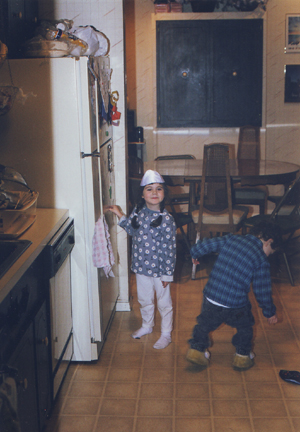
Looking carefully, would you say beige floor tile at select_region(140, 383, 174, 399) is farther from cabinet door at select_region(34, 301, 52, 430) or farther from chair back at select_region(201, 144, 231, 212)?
chair back at select_region(201, 144, 231, 212)

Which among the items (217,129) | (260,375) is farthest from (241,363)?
(217,129)

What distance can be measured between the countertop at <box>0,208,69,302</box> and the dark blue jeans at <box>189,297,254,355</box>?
0.95 meters

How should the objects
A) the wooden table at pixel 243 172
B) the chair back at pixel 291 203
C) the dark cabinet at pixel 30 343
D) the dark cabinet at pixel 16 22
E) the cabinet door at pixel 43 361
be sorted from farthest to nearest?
1. the wooden table at pixel 243 172
2. the chair back at pixel 291 203
3. the dark cabinet at pixel 16 22
4. the cabinet door at pixel 43 361
5. the dark cabinet at pixel 30 343

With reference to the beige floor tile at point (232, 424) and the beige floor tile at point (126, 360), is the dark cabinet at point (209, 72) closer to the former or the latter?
the beige floor tile at point (126, 360)

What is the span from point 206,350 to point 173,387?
1.22ft

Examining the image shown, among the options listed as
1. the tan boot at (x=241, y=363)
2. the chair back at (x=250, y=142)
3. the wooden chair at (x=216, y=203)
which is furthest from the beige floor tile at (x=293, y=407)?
the chair back at (x=250, y=142)

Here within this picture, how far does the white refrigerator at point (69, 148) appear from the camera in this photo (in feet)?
7.77

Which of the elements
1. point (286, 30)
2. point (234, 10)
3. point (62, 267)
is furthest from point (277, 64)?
point (62, 267)

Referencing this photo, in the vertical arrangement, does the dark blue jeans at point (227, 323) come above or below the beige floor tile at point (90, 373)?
above

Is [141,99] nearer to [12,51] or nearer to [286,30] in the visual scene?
[286,30]

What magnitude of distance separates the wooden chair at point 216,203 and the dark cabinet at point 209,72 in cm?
193

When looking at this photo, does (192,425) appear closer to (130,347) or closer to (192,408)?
(192,408)

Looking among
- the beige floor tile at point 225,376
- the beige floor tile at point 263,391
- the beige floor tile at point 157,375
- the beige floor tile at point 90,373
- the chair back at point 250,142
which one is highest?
the chair back at point 250,142

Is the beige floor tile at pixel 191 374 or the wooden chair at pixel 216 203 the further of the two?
the wooden chair at pixel 216 203
